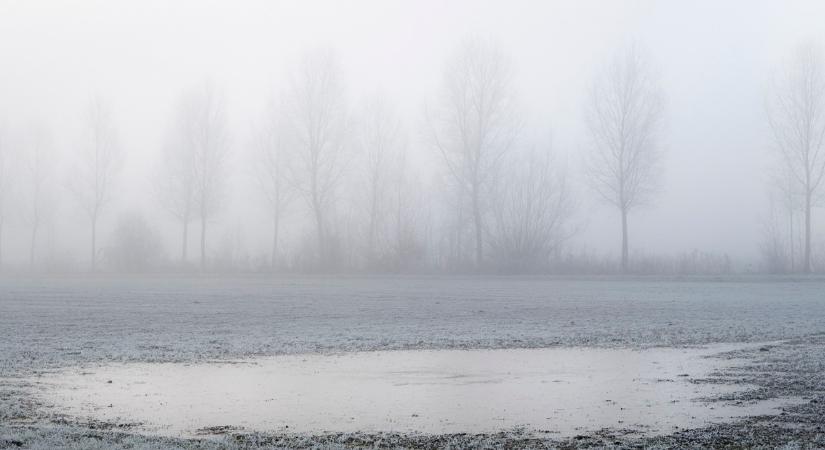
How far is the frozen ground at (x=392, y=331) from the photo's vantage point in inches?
281

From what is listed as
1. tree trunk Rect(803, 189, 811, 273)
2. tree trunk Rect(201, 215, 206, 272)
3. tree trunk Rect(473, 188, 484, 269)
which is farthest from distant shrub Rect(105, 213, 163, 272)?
tree trunk Rect(803, 189, 811, 273)

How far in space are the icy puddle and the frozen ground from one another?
0.40m

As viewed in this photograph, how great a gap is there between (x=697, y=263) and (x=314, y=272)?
21.3 m

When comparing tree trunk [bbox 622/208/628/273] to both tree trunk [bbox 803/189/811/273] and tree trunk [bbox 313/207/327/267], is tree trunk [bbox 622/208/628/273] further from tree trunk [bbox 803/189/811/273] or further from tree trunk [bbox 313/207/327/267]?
tree trunk [bbox 313/207/327/267]

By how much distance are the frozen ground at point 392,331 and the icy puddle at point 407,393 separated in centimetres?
40

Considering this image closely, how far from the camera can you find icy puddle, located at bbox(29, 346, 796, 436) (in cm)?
779

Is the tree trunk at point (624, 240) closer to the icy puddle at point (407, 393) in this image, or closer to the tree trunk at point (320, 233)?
the tree trunk at point (320, 233)

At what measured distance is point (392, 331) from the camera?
16.2 meters

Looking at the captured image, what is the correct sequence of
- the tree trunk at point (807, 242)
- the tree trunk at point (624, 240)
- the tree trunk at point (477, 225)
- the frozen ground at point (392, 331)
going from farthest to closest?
the tree trunk at point (477, 225)
the tree trunk at point (624, 240)
the tree trunk at point (807, 242)
the frozen ground at point (392, 331)

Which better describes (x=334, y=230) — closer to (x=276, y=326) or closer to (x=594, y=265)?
(x=594, y=265)

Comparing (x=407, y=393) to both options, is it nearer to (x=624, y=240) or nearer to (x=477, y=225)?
(x=624, y=240)

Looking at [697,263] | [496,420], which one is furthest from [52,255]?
[496,420]

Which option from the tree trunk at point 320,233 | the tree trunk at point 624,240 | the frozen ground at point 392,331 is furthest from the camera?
the tree trunk at point 320,233

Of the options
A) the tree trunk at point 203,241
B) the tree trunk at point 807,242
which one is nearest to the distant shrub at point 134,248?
the tree trunk at point 203,241
